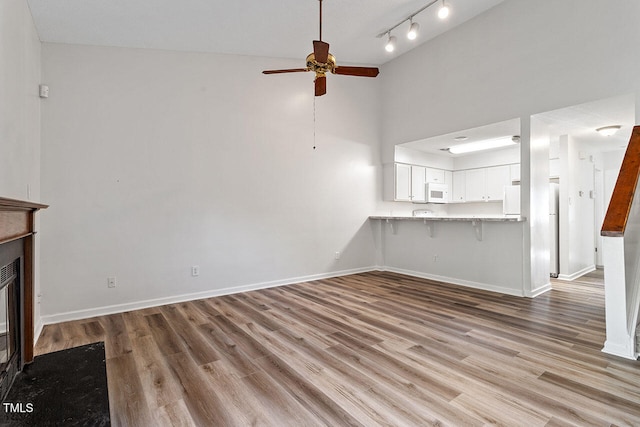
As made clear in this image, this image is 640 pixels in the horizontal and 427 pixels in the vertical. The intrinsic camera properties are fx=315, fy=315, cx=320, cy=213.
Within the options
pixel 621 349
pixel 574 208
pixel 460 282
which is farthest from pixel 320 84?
pixel 574 208

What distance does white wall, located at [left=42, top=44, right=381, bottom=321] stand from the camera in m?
3.51

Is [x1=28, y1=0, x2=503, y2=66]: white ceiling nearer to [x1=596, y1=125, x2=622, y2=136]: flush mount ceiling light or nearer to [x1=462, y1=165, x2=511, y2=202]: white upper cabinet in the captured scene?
[x1=596, y1=125, x2=622, y2=136]: flush mount ceiling light

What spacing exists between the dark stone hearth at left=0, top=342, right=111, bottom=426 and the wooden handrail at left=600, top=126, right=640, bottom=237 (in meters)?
3.50

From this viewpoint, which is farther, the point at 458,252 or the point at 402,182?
the point at 402,182

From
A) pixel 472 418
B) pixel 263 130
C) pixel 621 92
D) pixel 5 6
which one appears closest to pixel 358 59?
pixel 263 130

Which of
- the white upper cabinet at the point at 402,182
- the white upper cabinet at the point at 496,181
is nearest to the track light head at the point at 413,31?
the white upper cabinet at the point at 402,182

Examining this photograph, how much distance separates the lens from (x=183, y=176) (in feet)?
13.5

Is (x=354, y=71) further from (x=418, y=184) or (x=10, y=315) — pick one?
(x=418, y=184)

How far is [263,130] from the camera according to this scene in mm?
4734

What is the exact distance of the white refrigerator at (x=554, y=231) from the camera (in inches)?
211

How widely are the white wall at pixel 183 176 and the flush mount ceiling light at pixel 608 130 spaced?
3.74 metres

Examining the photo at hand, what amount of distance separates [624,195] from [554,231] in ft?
10.7

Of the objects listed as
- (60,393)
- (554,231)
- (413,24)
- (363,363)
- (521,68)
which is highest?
(413,24)

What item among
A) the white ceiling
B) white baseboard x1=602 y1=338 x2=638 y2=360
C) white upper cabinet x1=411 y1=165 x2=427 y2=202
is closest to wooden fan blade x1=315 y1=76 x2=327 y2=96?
the white ceiling
